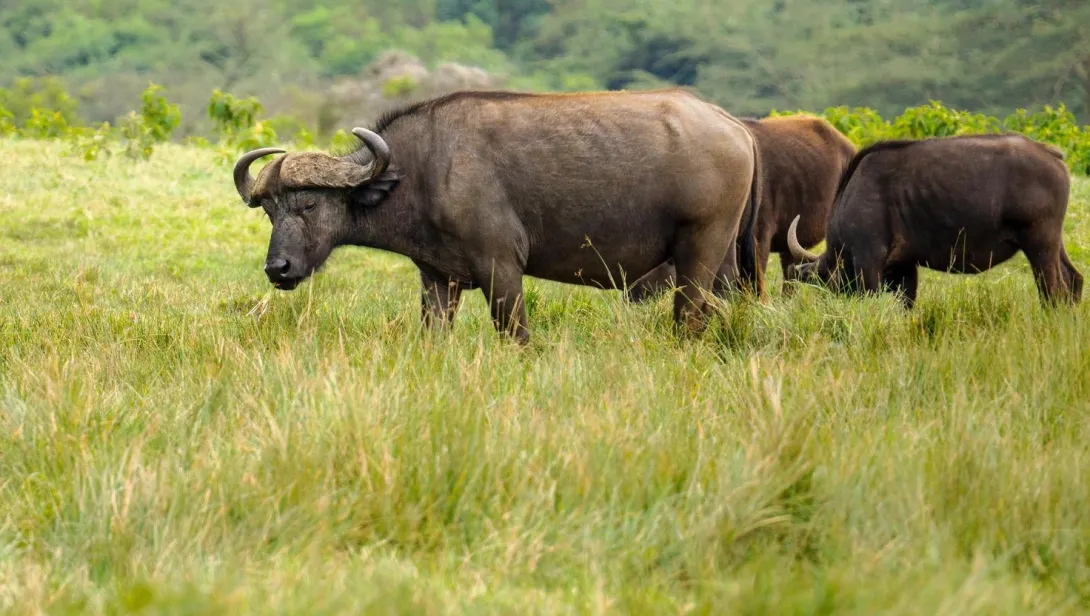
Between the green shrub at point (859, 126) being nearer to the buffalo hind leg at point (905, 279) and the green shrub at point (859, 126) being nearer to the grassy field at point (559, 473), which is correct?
the buffalo hind leg at point (905, 279)

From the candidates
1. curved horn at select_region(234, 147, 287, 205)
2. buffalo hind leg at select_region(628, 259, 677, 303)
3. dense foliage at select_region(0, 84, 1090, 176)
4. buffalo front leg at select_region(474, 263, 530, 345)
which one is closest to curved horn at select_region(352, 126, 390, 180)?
curved horn at select_region(234, 147, 287, 205)

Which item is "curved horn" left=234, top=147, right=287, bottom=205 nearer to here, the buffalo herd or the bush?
the buffalo herd

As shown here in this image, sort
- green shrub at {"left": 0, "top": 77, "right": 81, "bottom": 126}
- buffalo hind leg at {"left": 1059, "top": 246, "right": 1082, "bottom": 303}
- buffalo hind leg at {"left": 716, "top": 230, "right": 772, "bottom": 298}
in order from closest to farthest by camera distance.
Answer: buffalo hind leg at {"left": 716, "top": 230, "right": 772, "bottom": 298} → buffalo hind leg at {"left": 1059, "top": 246, "right": 1082, "bottom": 303} → green shrub at {"left": 0, "top": 77, "right": 81, "bottom": 126}

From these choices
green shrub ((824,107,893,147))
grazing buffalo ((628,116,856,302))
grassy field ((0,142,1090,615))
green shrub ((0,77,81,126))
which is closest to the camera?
grassy field ((0,142,1090,615))

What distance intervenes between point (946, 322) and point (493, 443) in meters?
3.16

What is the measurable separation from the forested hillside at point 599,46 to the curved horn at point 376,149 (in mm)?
36795

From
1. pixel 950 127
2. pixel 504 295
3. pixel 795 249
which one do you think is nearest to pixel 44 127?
pixel 950 127

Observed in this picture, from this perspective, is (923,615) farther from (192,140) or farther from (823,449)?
(192,140)

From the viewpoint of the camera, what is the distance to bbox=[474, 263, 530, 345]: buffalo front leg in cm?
707

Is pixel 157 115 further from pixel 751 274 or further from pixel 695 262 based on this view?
pixel 695 262

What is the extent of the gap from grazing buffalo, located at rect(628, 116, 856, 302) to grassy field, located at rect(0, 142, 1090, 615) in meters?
3.58

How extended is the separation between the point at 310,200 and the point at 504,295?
49.3 inches

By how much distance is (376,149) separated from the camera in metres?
7.11

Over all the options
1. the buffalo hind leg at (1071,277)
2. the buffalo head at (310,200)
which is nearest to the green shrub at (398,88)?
the buffalo hind leg at (1071,277)
